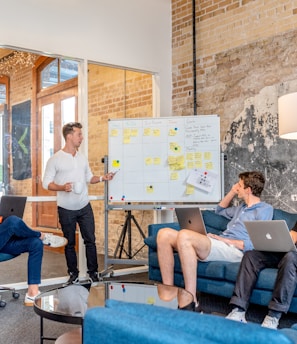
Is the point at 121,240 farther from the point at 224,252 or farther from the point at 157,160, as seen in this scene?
the point at 224,252

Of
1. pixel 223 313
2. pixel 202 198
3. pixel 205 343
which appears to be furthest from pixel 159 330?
pixel 202 198

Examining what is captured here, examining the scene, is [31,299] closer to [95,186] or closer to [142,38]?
[95,186]

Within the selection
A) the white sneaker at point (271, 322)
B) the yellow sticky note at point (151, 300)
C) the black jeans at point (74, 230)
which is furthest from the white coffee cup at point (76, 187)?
the white sneaker at point (271, 322)

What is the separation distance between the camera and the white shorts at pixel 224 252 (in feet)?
12.6

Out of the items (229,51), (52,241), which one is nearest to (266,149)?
(229,51)

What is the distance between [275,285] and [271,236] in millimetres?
361

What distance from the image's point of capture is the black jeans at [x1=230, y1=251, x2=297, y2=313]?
3.18m

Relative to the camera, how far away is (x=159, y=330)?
108 cm

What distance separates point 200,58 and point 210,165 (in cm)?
148

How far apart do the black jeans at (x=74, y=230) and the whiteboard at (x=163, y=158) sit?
42 centimetres

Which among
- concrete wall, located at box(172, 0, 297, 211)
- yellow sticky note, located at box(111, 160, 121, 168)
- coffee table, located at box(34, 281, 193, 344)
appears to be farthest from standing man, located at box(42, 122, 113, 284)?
coffee table, located at box(34, 281, 193, 344)

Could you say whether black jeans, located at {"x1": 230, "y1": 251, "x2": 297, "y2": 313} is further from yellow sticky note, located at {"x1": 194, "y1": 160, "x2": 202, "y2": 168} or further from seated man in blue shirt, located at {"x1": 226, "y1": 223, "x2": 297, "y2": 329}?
yellow sticky note, located at {"x1": 194, "y1": 160, "x2": 202, "y2": 168}

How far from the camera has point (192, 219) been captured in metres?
3.95

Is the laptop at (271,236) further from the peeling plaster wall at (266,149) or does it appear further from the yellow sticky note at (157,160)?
the yellow sticky note at (157,160)
